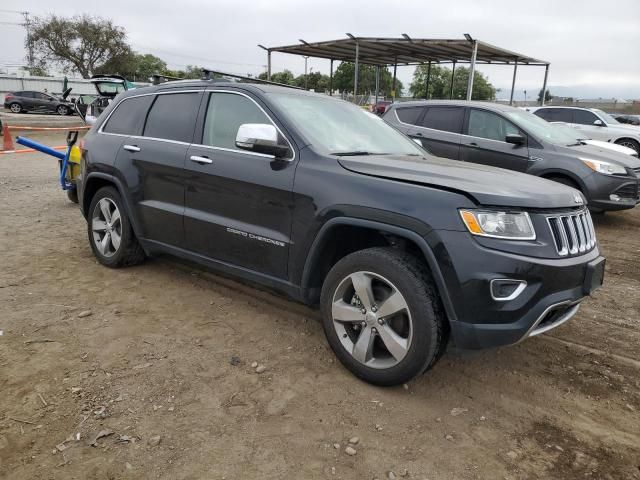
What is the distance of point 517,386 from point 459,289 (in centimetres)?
97

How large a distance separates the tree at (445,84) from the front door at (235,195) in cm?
5463

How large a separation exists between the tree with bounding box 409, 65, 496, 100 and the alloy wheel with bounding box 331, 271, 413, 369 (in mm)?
55484

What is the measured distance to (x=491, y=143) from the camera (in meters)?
7.73

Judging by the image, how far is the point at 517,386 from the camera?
310 centimetres

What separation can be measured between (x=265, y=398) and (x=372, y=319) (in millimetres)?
759

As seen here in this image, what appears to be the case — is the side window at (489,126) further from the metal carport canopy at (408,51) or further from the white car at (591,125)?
the metal carport canopy at (408,51)

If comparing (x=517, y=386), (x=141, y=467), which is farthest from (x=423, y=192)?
(x=141, y=467)

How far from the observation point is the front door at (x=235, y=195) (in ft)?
10.9

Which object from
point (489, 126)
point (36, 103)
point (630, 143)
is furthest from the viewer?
point (36, 103)

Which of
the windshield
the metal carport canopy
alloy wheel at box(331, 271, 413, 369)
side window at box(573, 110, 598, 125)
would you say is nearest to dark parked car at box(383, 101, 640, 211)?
the windshield

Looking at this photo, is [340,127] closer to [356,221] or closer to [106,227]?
[356,221]

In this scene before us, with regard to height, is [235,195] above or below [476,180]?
below

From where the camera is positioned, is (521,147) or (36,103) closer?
(521,147)

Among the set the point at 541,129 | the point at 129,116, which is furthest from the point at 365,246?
the point at 541,129
